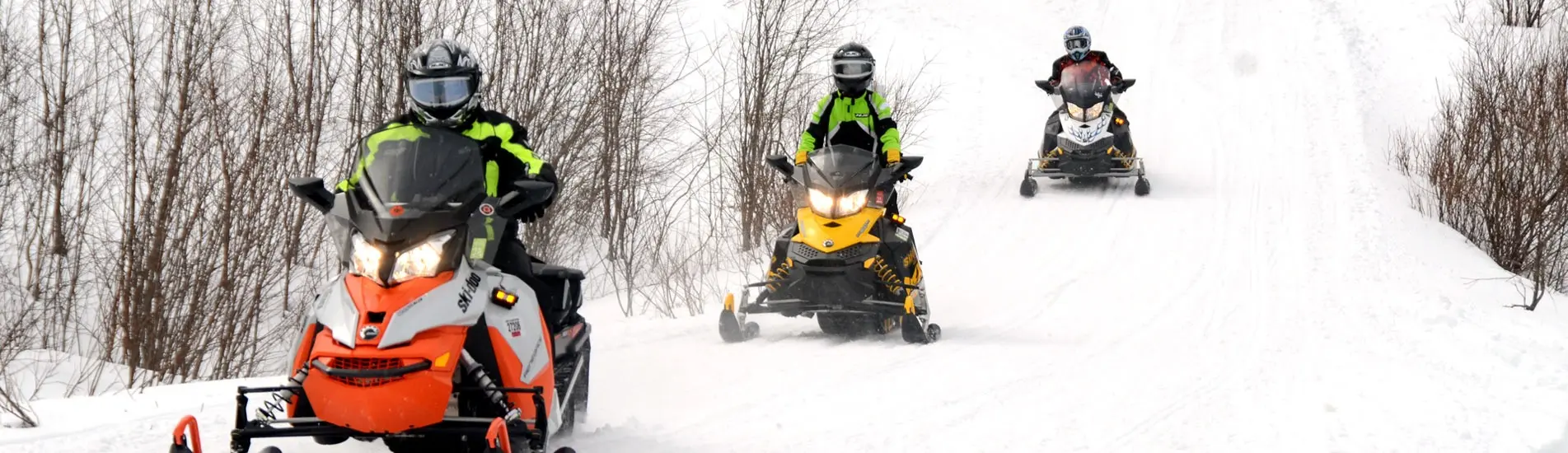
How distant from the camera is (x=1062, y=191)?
1673cm

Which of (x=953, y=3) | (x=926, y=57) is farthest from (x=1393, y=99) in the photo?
(x=953, y=3)

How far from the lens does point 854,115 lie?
952cm

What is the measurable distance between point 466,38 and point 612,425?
8.75 metres

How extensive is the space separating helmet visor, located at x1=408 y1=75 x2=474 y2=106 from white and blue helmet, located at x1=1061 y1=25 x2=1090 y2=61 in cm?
1208

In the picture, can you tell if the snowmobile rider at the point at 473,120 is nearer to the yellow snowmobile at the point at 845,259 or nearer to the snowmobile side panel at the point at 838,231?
the yellow snowmobile at the point at 845,259

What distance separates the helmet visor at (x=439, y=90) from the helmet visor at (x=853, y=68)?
177 inches

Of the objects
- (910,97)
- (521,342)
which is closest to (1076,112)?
(910,97)

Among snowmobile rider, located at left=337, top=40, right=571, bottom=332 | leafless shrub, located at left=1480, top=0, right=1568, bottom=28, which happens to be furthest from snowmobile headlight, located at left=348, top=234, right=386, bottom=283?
leafless shrub, located at left=1480, top=0, right=1568, bottom=28

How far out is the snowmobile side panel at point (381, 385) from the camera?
421 cm

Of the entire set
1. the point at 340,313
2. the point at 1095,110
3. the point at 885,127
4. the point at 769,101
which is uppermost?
the point at 885,127

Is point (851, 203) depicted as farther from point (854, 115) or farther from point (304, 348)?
point (304, 348)

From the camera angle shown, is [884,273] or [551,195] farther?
[884,273]

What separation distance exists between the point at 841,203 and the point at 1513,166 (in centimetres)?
910

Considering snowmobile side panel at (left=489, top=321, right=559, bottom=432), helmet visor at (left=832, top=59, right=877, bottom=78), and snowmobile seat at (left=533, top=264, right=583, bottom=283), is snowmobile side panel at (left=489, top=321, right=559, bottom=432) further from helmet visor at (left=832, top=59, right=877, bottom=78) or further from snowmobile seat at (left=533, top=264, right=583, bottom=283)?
helmet visor at (left=832, top=59, right=877, bottom=78)
